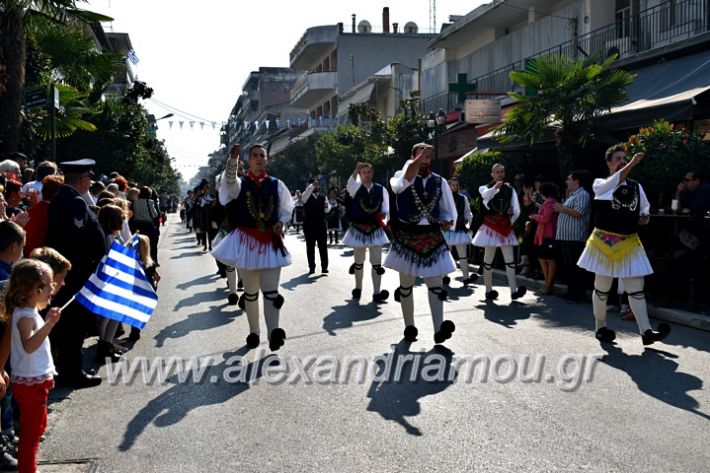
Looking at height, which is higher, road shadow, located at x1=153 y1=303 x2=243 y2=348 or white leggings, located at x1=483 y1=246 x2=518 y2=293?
white leggings, located at x1=483 y1=246 x2=518 y2=293

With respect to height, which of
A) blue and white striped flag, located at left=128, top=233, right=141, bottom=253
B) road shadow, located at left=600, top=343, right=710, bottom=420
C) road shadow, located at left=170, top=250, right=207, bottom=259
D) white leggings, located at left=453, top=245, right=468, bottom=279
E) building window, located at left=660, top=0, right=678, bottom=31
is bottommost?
road shadow, located at left=170, top=250, right=207, bottom=259

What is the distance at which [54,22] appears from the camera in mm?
15531

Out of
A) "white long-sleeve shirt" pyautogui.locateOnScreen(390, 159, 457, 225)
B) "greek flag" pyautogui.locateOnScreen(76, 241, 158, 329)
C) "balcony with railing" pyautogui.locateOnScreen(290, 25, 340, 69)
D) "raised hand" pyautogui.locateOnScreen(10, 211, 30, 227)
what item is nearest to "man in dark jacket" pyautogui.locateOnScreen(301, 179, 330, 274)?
"white long-sleeve shirt" pyautogui.locateOnScreen(390, 159, 457, 225)

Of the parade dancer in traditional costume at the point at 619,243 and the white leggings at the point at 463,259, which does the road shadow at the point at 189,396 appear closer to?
the parade dancer in traditional costume at the point at 619,243

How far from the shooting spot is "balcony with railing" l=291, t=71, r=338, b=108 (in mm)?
67438

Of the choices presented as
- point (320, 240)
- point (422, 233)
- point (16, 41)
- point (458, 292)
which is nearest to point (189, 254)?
point (320, 240)

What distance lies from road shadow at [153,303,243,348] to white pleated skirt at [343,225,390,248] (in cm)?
203

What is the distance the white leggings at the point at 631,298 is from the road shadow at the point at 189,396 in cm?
338

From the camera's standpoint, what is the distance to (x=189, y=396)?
20.7 ft

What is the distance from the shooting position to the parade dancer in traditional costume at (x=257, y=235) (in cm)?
798

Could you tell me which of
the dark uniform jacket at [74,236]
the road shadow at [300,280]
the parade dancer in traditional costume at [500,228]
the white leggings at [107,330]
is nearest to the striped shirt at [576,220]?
the parade dancer in traditional costume at [500,228]

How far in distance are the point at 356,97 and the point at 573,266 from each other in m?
47.1

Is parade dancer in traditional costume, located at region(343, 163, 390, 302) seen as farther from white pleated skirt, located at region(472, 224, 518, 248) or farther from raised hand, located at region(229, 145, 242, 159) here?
raised hand, located at region(229, 145, 242, 159)

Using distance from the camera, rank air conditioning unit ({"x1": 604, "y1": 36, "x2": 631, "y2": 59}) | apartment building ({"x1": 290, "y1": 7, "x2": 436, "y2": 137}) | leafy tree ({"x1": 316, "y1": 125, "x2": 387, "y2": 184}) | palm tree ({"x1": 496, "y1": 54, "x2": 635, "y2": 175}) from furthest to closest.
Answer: apartment building ({"x1": 290, "y1": 7, "x2": 436, "y2": 137}) < leafy tree ({"x1": 316, "y1": 125, "x2": 387, "y2": 184}) < air conditioning unit ({"x1": 604, "y1": 36, "x2": 631, "y2": 59}) < palm tree ({"x1": 496, "y1": 54, "x2": 635, "y2": 175})
